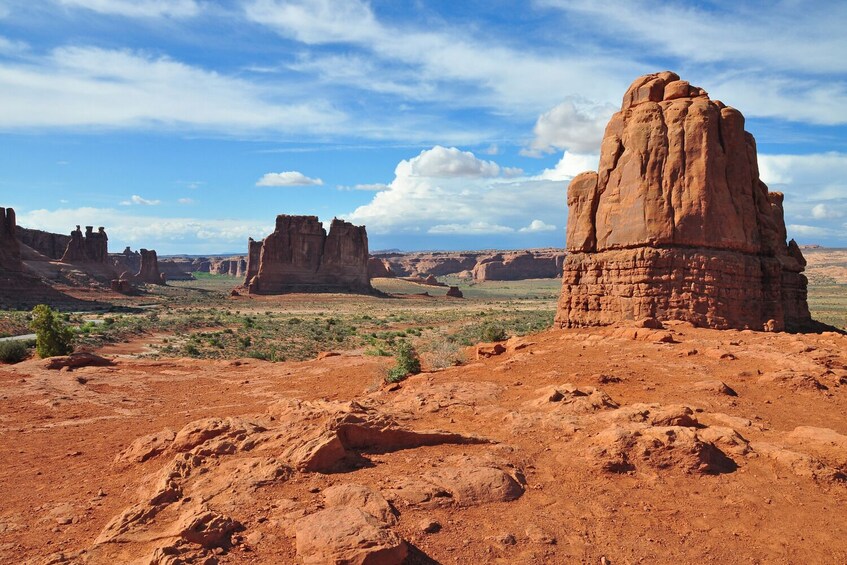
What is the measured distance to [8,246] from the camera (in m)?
59.1

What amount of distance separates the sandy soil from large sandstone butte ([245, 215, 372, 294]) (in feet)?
242

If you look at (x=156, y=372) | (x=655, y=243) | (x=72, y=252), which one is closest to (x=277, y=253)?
(x=72, y=252)

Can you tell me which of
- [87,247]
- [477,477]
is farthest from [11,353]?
[87,247]

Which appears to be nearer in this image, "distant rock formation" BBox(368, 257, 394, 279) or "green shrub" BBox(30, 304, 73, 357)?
"green shrub" BBox(30, 304, 73, 357)

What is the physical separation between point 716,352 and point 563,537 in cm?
840

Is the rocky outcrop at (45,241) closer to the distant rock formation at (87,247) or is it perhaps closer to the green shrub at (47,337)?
the distant rock formation at (87,247)

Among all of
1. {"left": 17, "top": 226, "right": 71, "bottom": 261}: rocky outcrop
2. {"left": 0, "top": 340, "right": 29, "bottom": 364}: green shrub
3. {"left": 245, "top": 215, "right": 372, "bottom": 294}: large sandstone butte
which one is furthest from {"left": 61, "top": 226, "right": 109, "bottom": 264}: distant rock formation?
{"left": 0, "top": 340, "right": 29, "bottom": 364}: green shrub

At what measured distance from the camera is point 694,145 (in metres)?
16.2

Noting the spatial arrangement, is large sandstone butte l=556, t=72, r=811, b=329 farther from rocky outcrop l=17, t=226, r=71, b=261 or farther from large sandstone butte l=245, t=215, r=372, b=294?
rocky outcrop l=17, t=226, r=71, b=261

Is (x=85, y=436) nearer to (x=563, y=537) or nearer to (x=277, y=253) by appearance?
(x=563, y=537)

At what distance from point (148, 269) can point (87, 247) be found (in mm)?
21924

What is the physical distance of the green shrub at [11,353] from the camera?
19603 millimetres

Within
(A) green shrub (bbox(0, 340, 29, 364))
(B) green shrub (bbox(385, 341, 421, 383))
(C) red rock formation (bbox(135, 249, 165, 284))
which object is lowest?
(A) green shrub (bbox(0, 340, 29, 364))

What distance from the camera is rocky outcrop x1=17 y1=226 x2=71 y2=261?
86.9m
